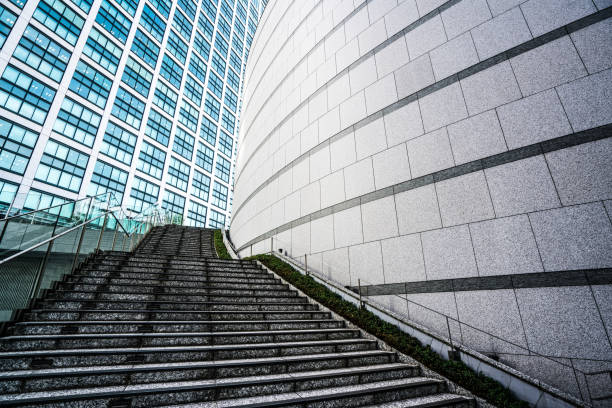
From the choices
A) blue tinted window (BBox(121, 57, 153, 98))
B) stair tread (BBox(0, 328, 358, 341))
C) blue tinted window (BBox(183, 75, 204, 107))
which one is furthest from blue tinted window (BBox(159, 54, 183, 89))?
stair tread (BBox(0, 328, 358, 341))

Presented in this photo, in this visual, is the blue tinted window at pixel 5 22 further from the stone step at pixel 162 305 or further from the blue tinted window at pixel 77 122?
the stone step at pixel 162 305

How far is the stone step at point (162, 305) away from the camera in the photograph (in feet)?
16.6

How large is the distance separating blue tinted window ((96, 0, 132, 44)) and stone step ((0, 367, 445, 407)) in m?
38.6

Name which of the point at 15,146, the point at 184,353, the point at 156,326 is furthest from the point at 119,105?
the point at 184,353

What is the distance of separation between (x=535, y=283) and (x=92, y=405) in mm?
7103

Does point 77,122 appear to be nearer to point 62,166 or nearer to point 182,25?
point 62,166

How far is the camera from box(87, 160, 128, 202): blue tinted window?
88.3 feet

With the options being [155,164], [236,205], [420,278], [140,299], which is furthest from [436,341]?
[155,164]

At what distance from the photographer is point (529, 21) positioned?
264 inches

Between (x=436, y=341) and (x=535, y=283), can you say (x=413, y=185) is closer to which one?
(x=535, y=283)

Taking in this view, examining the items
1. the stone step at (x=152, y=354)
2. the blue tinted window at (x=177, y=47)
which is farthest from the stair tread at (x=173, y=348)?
the blue tinted window at (x=177, y=47)

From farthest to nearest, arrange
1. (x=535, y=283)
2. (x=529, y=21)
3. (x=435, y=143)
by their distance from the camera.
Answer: (x=435, y=143) → (x=529, y=21) → (x=535, y=283)

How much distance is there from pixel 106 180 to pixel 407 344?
31.9 m

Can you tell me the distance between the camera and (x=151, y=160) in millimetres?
33344
